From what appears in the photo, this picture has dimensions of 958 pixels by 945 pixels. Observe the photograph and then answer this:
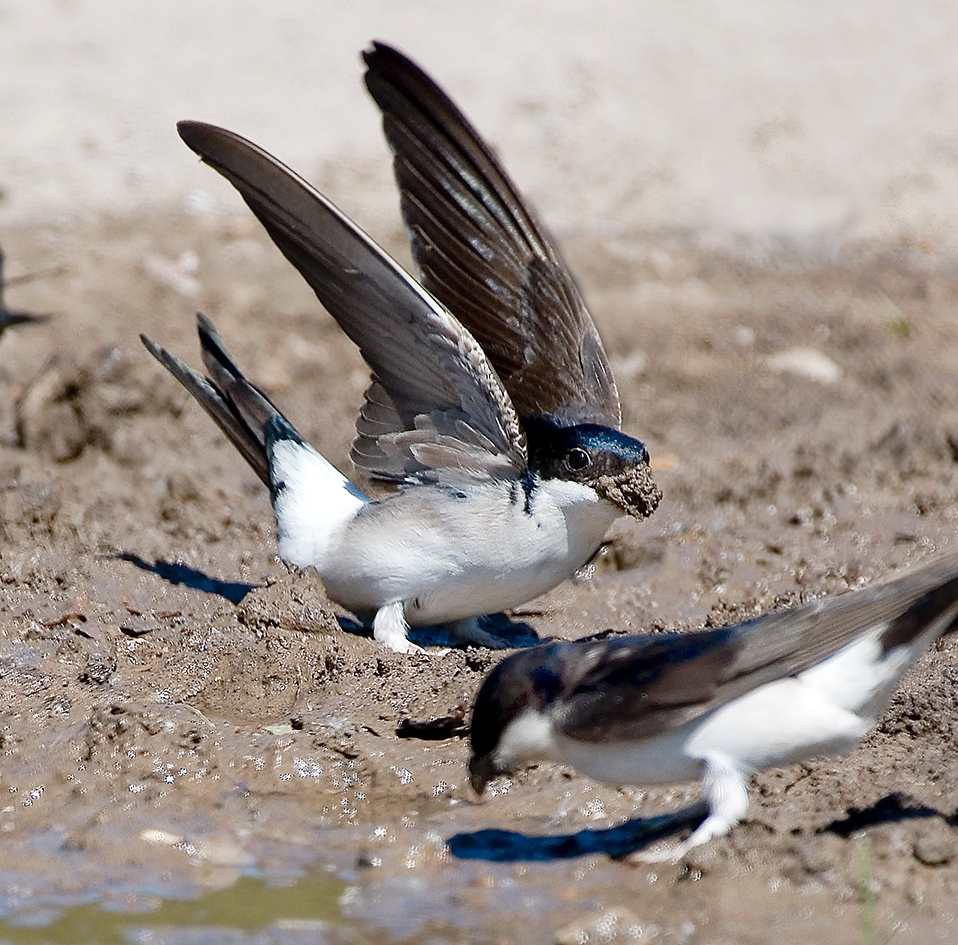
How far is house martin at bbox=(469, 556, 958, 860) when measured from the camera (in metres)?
3.51

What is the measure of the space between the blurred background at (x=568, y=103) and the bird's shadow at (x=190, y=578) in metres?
4.02

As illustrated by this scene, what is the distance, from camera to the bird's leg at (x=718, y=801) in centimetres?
357

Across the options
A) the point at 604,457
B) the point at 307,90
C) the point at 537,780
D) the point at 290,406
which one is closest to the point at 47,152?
the point at 307,90

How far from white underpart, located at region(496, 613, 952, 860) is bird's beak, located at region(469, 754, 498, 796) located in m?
0.21

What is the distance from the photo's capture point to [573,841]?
12.7ft

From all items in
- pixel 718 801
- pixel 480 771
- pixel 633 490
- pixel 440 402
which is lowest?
pixel 718 801

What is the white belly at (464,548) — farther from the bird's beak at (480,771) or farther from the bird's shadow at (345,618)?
the bird's beak at (480,771)

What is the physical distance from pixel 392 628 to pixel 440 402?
74 cm

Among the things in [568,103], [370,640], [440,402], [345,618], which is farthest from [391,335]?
[568,103]

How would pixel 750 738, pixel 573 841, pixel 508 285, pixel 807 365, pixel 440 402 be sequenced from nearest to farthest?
pixel 750 738 → pixel 573 841 → pixel 440 402 → pixel 508 285 → pixel 807 365

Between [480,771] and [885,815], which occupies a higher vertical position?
[480,771]

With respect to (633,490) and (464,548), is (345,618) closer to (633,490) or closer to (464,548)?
(464,548)

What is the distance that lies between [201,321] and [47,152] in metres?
4.54

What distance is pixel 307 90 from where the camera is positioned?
995 centimetres
